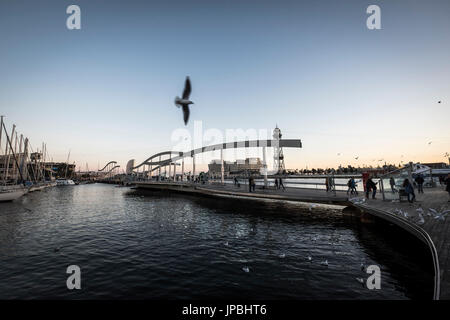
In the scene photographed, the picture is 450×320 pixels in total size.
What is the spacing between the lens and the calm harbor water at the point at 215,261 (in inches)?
296

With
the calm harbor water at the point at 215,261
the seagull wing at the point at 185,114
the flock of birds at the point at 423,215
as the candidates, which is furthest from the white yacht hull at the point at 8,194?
the flock of birds at the point at 423,215

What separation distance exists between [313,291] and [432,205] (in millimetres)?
12482

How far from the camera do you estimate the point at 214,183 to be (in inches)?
1748

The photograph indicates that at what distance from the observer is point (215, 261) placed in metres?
10.3

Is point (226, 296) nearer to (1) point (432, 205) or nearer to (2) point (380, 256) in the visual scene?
(2) point (380, 256)

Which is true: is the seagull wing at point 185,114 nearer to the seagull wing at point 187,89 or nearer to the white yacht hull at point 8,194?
the seagull wing at point 187,89

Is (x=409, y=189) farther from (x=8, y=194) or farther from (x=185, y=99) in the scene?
(x=8, y=194)

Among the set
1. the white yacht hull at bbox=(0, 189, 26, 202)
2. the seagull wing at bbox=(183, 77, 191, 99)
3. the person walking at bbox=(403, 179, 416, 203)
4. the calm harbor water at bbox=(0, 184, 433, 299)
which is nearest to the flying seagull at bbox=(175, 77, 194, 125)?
the seagull wing at bbox=(183, 77, 191, 99)

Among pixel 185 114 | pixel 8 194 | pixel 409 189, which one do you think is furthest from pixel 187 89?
pixel 8 194

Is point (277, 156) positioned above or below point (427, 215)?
above

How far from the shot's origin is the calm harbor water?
7.52m

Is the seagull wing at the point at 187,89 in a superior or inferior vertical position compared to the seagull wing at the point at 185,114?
superior

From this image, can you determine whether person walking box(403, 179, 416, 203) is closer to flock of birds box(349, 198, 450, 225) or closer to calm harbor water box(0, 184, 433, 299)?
calm harbor water box(0, 184, 433, 299)
